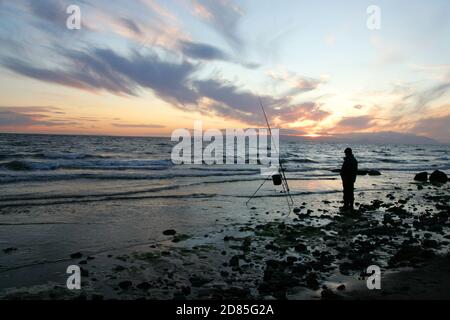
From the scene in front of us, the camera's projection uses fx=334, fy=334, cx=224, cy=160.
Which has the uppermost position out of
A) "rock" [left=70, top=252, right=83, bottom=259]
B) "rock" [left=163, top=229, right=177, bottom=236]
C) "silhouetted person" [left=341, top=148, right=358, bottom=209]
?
"silhouetted person" [left=341, top=148, right=358, bottom=209]

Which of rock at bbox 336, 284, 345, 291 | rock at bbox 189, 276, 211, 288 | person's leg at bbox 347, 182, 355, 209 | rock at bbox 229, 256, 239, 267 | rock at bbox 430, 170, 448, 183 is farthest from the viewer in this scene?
rock at bbox 430, 170, 448, 183

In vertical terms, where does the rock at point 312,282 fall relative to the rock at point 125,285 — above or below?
above

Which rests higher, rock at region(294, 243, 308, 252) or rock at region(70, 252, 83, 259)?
rock at region(294, 243, 308, 252)

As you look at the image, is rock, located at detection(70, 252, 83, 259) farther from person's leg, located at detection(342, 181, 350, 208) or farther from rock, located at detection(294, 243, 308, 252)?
person's leg, located at detection(342, 181, 350, 208)

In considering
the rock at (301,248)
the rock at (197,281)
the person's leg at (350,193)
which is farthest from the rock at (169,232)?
the person's leg at (350,193)

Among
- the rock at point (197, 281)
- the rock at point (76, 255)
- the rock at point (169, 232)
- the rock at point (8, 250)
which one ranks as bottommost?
the rock at point (197, 281)

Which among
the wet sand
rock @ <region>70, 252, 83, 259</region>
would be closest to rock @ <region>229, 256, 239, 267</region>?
the wet sand

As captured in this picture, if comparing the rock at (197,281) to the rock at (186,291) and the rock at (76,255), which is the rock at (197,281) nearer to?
the rock at (186,291)

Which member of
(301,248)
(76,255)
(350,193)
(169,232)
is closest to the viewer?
(76,255)

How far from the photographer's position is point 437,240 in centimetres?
911

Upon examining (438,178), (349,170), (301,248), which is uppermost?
(349,170)

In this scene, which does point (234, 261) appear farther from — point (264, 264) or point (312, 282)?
point (312, 282)

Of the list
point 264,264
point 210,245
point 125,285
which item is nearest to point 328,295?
point 264,264
